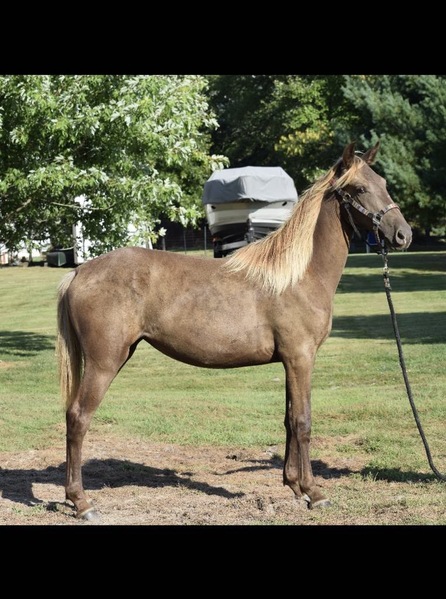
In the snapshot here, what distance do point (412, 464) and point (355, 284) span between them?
2421 centimetres

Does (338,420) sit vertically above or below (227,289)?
below

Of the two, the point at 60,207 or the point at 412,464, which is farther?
the point at 60,207

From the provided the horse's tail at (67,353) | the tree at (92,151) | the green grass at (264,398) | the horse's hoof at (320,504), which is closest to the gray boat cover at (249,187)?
the green grass at (264,398)

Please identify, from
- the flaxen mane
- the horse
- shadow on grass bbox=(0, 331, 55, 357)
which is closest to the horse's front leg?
the horse

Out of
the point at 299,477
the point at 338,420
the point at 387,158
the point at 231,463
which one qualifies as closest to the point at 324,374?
the point at 338,420

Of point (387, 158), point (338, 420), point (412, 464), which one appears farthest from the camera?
point (387, 158)

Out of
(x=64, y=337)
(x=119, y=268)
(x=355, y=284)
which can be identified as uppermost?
(x=119, y=268)

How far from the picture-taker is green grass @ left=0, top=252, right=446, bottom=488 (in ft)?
30.4

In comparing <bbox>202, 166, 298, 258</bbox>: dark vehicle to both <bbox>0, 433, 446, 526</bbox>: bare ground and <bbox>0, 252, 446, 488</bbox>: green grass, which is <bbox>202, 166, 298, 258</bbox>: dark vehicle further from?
<bbox>0, 433, 446, 526</bbox>: bare ground

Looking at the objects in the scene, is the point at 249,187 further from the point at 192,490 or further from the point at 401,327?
the point at 192,490

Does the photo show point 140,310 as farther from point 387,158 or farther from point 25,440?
point 387,158

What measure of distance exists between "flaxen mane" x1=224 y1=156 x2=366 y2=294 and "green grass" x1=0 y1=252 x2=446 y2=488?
197cm

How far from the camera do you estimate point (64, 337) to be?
275 inches

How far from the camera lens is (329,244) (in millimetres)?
7156
